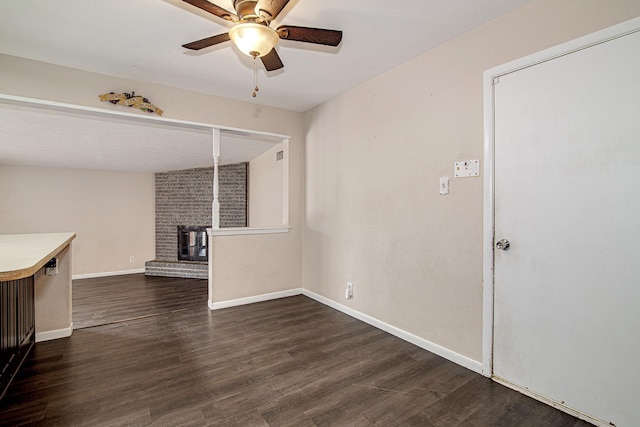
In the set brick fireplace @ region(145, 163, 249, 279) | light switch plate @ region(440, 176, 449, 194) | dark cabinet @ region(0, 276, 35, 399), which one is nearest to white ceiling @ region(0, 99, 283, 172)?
brick fireplace @ region(145, 163, 249, 279)

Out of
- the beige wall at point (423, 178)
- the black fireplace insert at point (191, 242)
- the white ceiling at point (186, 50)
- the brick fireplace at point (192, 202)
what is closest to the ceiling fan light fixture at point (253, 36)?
the white ceiling at point (186, 50)

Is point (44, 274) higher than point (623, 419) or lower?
higher

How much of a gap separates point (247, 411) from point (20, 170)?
19.4ft

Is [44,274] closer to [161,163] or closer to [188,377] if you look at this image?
[188,377]

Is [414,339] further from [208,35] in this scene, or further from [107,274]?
[107,274]

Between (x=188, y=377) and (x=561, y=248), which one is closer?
(x=561, y=248)

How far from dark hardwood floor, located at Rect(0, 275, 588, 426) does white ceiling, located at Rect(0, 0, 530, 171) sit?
2.35m

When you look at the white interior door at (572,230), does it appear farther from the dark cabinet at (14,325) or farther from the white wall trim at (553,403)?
the dark cabinet at (14,325)

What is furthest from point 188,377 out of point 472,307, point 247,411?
point 472,307

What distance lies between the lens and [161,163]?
17.6ft

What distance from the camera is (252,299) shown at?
3.75 meters

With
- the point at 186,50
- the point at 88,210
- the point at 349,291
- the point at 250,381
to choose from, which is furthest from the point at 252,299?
the point at 88,210

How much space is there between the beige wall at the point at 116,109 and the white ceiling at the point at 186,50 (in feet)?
0.36

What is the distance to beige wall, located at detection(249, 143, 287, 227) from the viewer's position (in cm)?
498
